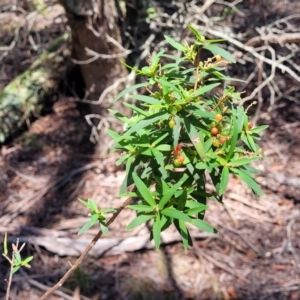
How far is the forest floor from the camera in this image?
2.85 metres

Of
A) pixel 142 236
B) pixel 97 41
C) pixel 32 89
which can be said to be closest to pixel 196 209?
pixel 142 236

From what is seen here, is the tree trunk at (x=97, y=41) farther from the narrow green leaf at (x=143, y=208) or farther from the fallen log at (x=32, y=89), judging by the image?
the narrow green leaf at (x=143, y=208)

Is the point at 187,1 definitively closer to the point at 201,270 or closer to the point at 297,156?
the point at 297,156

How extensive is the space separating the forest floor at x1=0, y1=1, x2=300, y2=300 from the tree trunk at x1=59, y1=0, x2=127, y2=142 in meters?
0.58

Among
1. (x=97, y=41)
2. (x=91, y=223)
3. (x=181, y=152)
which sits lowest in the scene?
(x=97, y=41)

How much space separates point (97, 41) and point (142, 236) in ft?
4.89

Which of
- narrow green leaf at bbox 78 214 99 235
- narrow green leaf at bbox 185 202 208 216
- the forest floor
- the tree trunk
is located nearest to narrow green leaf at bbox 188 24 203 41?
narrow green leaf at bbox 185 202 208 216

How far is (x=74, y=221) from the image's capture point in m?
3.28

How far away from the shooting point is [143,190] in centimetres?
108

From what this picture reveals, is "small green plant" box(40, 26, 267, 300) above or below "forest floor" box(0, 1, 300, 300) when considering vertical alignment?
above

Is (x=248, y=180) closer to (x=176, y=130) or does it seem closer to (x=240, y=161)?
(x=240, y=161)

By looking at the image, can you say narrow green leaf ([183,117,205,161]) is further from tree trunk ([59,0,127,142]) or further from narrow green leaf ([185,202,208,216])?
tree trunk ([59,0,127,142])

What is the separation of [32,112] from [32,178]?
2.87 feet

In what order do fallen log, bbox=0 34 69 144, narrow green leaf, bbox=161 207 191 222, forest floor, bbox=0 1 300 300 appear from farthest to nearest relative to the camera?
fallen log, bbox=0 34 69 144 → forest floor, bbox=0 1 300 300 → narrow green leaf, bbox=161 207 191 222
